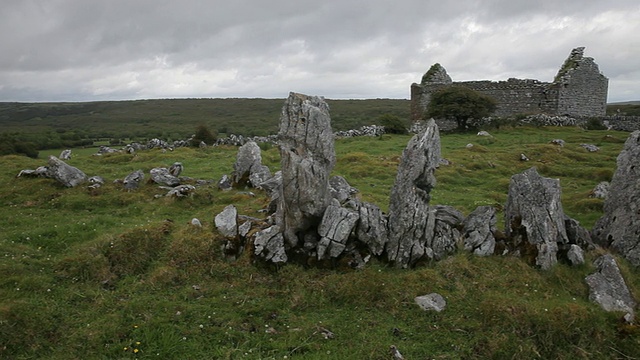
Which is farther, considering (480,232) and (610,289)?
(480,232)

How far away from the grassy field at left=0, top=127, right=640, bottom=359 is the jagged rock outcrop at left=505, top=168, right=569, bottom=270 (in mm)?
673

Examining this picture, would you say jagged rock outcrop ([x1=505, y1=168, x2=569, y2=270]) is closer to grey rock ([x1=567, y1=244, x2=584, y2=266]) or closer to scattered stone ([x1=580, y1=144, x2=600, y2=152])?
grey rock ([x1=567, y1=244, x2=584, y2=266])

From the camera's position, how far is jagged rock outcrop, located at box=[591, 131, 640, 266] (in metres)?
13.2

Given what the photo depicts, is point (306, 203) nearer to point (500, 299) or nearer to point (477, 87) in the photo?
point (500, 299)

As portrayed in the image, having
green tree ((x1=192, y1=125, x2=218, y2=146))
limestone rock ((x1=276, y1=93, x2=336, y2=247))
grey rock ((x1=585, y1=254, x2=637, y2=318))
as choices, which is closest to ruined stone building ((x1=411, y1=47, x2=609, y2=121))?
green tree ((x1=192, y1=125, x2=218, y2=146))

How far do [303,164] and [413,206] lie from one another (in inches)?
148

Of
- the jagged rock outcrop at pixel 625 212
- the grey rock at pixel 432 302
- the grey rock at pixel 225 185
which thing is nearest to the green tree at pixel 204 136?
the grey rock at pixel 225 185

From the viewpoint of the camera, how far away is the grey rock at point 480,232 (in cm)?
1367

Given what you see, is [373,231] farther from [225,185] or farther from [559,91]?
[559,91]

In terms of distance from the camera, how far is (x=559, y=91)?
46.1 m

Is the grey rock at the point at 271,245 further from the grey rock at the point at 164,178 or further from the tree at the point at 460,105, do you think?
the tree at the point at 460,105

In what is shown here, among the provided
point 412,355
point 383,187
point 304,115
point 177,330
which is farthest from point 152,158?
point 412,355

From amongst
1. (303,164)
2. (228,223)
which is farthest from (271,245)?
(303,164)

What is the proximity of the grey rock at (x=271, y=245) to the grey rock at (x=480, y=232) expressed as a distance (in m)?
6.00
